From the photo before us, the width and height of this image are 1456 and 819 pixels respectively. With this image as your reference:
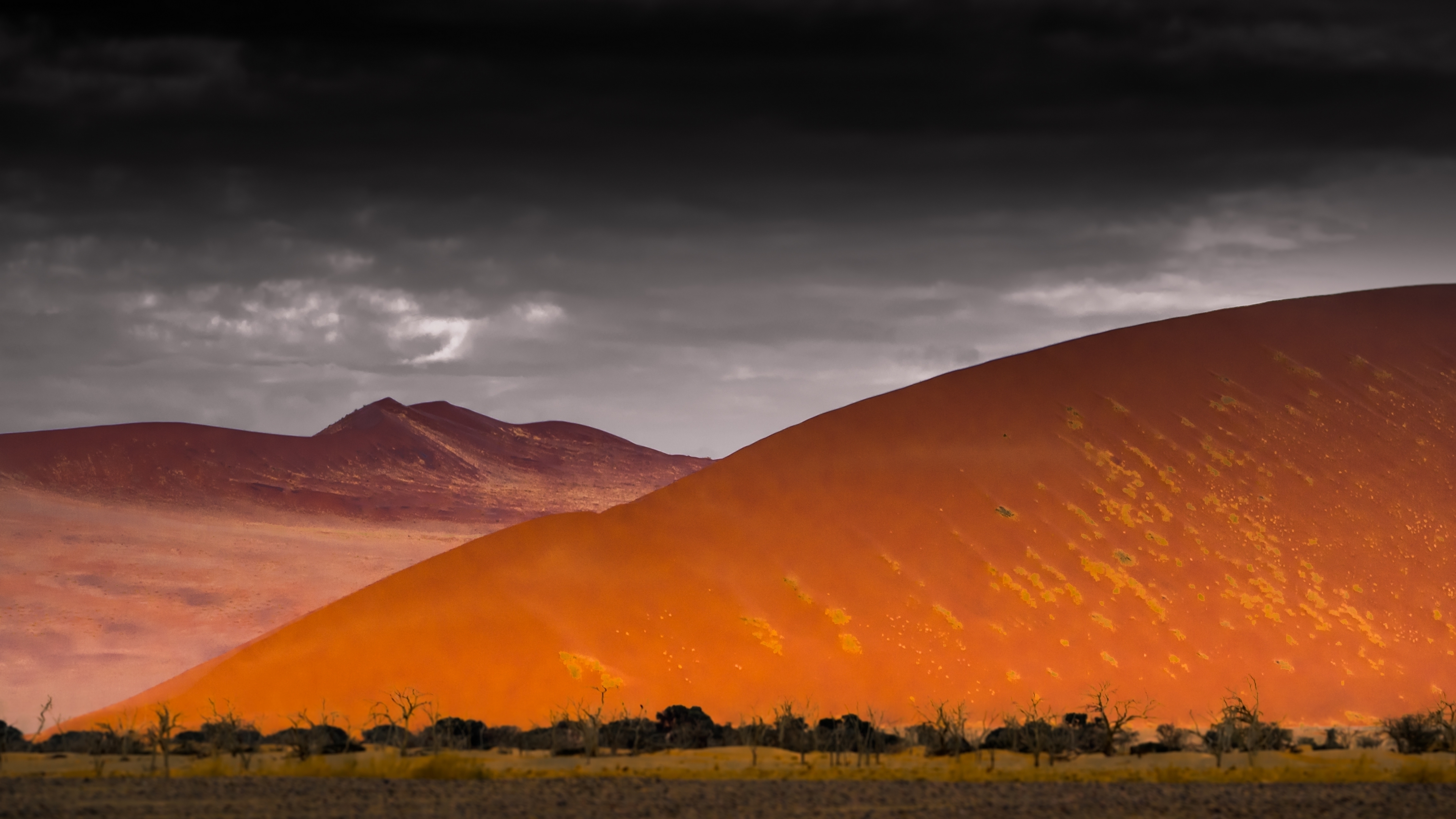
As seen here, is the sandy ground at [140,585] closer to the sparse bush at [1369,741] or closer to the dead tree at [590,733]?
the dead tree at [590,733]

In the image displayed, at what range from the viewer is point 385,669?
2506cm

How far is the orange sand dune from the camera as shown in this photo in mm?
25203

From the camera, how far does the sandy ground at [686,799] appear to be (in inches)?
540

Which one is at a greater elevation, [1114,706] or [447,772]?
[1114,706]

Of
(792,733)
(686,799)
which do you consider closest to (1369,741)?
(792,733)

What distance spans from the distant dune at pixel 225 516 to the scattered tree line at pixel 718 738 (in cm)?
1711

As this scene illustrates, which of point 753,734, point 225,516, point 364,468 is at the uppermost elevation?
point 364,468

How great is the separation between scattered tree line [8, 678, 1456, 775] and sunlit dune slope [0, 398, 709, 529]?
196 feet

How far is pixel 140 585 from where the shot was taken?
5041cm

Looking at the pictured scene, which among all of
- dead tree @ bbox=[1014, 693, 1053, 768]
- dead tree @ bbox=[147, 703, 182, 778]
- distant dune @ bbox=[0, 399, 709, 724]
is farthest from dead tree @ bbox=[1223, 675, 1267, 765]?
distant dune @ bbox=[0, 399, 709, 724]

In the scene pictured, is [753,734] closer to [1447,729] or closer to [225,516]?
[1447,729]

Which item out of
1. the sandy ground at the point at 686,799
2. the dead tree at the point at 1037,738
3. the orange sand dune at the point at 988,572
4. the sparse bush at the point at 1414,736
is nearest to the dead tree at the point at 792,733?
the dead tree at the point at 1037,738

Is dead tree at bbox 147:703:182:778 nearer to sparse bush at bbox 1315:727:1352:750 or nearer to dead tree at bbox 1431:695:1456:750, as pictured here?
sparse bush at bbox 1315:727:1352:750

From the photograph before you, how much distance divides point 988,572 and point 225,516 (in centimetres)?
5762
